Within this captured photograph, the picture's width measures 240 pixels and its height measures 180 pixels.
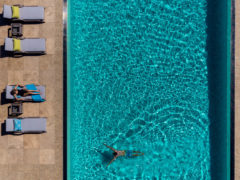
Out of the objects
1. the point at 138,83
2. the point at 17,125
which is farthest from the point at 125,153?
the point at 17,125

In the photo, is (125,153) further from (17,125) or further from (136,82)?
(17,125)

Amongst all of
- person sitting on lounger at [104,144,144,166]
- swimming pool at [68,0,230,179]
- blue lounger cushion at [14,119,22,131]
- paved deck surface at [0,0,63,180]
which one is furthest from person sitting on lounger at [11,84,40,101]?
person sitting on lounger at [104,144,144,166]

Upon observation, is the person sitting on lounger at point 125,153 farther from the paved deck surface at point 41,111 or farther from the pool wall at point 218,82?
the pool wall at point 218,82

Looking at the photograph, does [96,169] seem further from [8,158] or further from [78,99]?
[8,158]

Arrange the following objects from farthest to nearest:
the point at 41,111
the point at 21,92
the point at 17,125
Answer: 1. the point at 41,111
2. the point at 21,92
3. the point at 17,125

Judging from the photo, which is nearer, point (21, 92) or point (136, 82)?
point (21, 92)

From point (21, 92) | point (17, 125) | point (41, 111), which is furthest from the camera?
point (41, 111)

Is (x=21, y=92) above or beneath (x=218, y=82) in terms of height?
beneath

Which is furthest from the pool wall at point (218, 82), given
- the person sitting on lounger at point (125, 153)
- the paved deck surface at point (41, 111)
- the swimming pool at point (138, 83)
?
the paved deck surface at point (41, 111)
